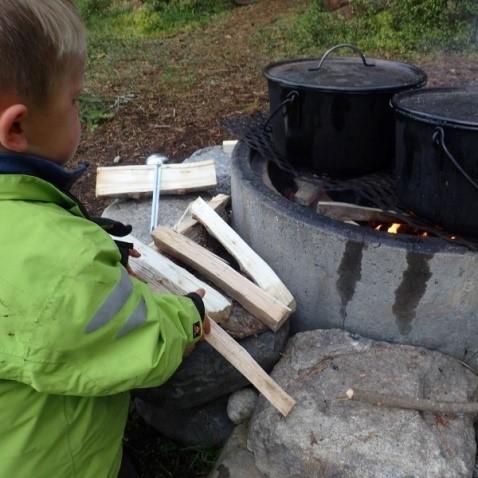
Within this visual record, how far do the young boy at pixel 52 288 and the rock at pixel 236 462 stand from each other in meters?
0.76

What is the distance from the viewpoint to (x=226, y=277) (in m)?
2.44

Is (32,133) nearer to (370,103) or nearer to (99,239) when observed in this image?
(99,239)

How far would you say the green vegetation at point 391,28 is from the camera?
6.44 metres

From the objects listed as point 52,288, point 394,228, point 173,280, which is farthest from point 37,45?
point 394,228

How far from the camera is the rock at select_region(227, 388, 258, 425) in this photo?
2.38 meters

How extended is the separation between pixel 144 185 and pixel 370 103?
1491 millimetres

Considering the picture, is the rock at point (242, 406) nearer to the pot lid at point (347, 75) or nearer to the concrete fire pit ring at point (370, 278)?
the concrete fire pit ring at point (370, 278)

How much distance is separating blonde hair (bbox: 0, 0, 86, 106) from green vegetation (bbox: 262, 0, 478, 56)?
18.2 feet

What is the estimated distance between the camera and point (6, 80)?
1277mm

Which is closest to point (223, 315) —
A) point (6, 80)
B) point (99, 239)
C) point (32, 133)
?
point (99, 239)

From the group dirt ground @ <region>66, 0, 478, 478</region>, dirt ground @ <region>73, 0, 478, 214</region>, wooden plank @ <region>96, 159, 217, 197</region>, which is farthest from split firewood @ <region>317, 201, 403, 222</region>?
dirt ground @ <region>73, 0, 478, 214</region>

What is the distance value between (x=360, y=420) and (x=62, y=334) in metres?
1.22

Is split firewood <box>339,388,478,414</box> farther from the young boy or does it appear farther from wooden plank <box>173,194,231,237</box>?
wooden plank <box>173,194,231,237</box>

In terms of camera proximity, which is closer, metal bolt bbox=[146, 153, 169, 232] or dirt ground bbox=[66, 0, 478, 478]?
metal bolt bbox=[146, 153, 169, 232]
